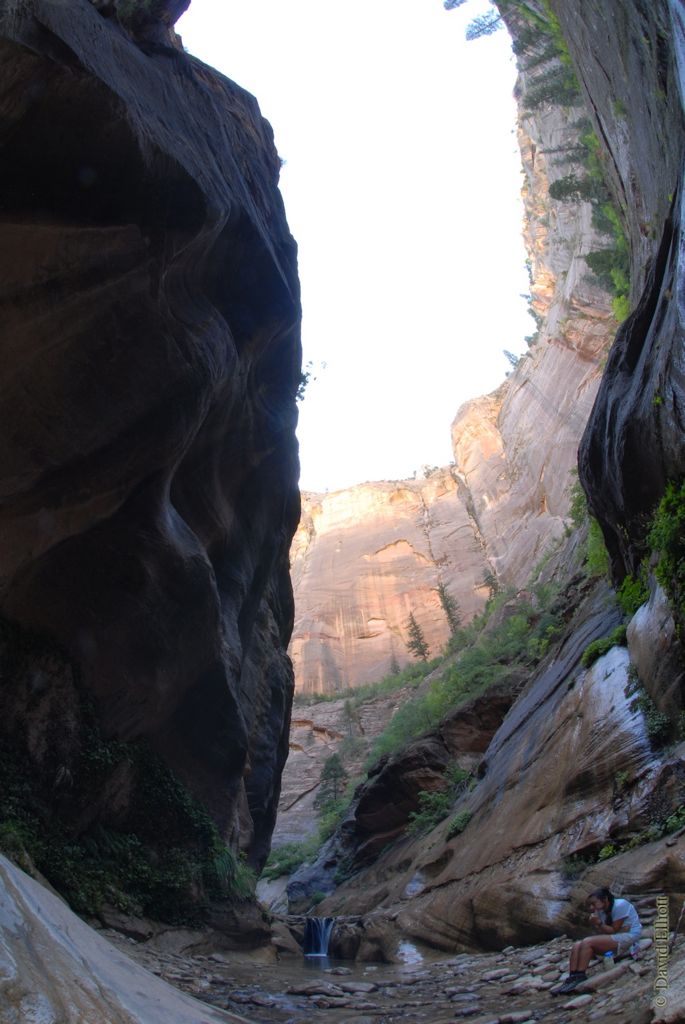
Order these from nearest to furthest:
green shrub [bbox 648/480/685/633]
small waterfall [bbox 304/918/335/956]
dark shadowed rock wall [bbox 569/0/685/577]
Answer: green shrub [bbox 648/480/685/633] < dark shadowed rock wall [bbox 569/0/685/577] < small waterfall [bbox 304/918/335/956]

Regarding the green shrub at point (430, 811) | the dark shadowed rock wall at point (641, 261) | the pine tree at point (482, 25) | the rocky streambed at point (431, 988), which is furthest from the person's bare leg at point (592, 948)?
the pine tree at point (482, 25)

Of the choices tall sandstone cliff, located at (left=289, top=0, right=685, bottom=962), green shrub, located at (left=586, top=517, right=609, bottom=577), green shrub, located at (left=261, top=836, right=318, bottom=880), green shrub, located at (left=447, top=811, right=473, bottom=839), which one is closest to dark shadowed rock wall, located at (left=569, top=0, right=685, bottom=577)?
tall sandstone cliff, located at (left=289, top=0, right=685, bottom=962)

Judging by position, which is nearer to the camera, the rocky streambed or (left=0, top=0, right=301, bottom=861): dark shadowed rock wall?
the rocky streambed

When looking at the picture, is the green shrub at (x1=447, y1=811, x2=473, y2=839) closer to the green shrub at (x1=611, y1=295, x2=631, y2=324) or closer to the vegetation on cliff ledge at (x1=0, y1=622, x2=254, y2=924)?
the vegetation on cliff ledge at (x1=0, y1=622, x2=254, y2=924)

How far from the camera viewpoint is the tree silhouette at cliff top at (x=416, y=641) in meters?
55.4

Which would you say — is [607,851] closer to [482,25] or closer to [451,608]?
[482,25]

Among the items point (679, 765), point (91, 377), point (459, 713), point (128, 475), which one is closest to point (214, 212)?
point (91, 377)

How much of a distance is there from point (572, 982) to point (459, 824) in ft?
29.6

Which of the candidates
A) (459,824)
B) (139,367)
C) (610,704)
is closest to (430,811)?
(459,824)

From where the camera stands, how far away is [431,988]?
324 inches

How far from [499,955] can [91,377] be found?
9.28 m

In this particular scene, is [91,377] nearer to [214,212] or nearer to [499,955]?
[214,212]

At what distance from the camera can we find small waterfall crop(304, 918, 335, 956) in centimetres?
1689

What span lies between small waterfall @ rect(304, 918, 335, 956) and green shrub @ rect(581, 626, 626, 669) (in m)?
10.5
